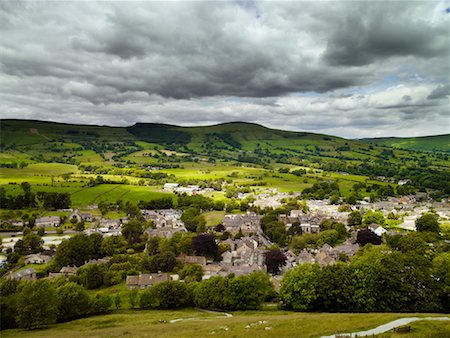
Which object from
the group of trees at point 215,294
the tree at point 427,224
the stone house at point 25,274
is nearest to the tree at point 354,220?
the tree at point 427,224

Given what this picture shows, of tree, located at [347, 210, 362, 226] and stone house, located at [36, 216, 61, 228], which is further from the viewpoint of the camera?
stone house, located at [36, 216, 61, 228]

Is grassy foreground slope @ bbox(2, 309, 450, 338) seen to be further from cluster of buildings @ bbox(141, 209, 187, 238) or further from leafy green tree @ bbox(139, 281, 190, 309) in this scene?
cluster of buildings @ bbox(141, 209, 187, 238)

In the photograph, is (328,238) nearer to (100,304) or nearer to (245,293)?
(245,293)

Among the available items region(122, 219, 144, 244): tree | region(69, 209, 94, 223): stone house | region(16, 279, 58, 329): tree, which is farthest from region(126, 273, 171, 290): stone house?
region(69, 209, 94, 223): stone house

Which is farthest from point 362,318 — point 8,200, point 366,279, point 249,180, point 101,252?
point 249,180

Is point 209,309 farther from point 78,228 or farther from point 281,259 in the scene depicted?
point 78,228

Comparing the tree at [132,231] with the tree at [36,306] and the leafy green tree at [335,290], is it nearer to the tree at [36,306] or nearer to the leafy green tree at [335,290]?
the tree at [36,306]

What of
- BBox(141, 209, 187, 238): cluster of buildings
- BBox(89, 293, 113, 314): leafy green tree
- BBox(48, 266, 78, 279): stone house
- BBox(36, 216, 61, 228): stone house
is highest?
BBox(89, 293, 113, 314): leafy green tree
